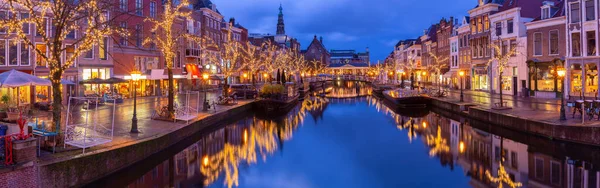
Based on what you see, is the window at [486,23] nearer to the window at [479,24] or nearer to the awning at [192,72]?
the window at [479,24]

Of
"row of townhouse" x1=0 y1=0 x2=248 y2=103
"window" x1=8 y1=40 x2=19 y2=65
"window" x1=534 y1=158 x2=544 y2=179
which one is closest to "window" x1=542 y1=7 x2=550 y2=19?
"window" x1=534 y1=158 x2=544 y2=179

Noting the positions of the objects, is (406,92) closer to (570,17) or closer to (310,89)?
(570,17)

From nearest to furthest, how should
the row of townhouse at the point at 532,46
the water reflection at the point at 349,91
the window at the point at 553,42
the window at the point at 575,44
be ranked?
the row of townhouse at the point at 532,46 < the window at the point at 575,44 < the window at the point at 553,42 < the water reflection at the point at 349,91

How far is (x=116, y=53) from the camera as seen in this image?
4766cm

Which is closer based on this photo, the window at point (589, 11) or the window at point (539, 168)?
the window at point (539, 168)

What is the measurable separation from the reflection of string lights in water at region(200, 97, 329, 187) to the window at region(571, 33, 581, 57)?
26.1m

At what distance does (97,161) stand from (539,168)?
17.4 m

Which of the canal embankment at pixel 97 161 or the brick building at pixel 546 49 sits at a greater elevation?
the brick building at pixel 546 49

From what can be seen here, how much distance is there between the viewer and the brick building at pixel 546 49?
140 feet

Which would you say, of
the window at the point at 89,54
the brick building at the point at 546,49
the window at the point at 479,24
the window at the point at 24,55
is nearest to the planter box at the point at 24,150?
the window at the point at 24,55

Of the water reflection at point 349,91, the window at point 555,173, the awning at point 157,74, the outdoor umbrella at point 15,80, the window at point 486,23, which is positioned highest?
the window at point 486,23

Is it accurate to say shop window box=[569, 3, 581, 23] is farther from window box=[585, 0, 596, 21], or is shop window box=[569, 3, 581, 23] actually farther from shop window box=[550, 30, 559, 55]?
shop window box=[550, 30, 559, 55]

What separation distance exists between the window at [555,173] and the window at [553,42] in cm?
2892

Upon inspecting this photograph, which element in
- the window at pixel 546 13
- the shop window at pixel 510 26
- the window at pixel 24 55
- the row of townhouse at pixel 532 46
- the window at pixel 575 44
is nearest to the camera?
the window at pixel 24 55
